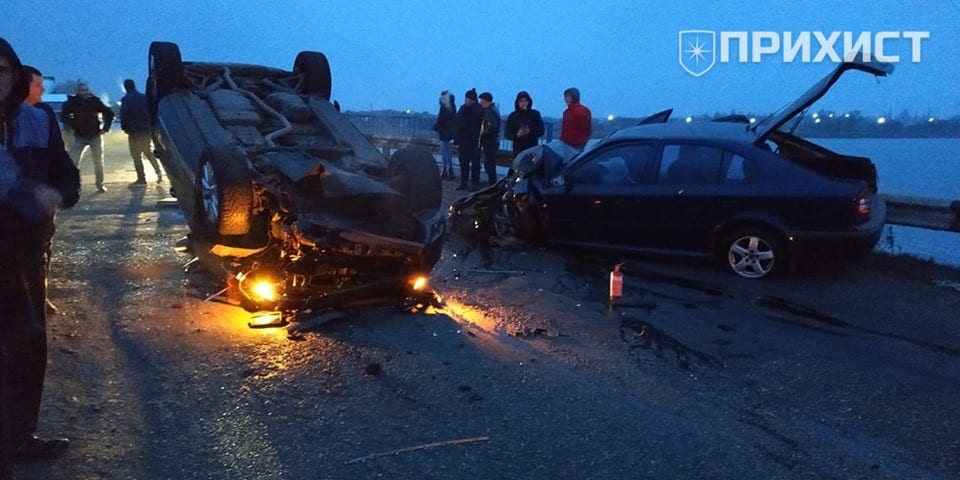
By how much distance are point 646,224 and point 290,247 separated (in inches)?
146

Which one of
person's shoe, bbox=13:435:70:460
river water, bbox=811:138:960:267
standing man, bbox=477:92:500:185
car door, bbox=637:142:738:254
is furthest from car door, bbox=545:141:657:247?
person's shoe, bbox=13:435:70:460

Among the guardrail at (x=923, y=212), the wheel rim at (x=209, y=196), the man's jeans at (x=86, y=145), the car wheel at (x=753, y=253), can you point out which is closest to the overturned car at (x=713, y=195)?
the car wheel at (x=753, y=253)

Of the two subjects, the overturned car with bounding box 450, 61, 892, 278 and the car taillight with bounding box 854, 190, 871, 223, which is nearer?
the car taillight with bounding box 854, 190, 871, 223

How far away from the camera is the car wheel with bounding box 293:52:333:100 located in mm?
10422

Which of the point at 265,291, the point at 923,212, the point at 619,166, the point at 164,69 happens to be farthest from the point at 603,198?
the point at 164,69

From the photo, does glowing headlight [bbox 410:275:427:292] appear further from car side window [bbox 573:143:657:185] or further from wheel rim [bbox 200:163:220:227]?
car side window [bbox 573:143:657:185]

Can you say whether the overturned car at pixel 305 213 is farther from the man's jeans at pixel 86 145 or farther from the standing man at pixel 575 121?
the man's jeans at pixel 86 145

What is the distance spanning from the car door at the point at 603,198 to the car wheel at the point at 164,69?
4.69 metres

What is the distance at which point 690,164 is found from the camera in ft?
26.8

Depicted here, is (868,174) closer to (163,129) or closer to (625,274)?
(625,274)

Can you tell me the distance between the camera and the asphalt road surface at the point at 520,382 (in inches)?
152

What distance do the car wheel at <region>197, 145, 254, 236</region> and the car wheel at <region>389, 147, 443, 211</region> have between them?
133cm

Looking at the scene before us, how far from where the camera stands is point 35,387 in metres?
3.72

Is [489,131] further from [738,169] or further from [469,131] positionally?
[738,169]
